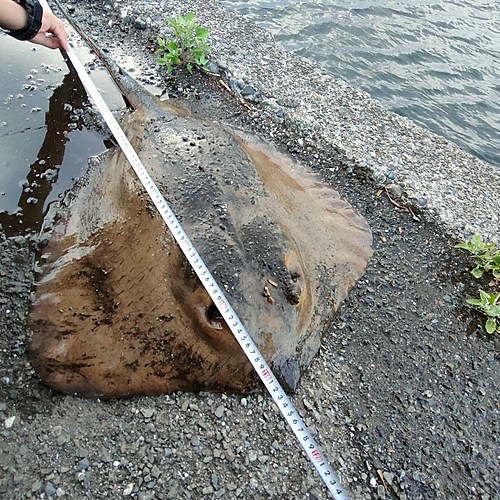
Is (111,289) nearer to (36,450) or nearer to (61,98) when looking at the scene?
(36,450)

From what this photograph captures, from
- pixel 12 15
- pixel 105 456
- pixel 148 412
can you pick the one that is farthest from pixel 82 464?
pixel 12 15

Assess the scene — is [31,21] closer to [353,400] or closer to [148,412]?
[148,412]

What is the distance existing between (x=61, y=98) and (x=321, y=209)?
10.9 ft

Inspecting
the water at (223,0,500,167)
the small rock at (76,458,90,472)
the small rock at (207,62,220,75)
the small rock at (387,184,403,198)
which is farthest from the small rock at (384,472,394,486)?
the water at (223,0,500,167)

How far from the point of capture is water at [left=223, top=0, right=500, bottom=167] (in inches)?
269

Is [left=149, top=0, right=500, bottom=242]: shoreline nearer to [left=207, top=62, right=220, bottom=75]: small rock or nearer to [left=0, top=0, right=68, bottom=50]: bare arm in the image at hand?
[left=207, top=62, right=220, bottom=75]: small rock

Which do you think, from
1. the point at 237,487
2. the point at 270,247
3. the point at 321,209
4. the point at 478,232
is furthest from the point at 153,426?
the point at 478,232

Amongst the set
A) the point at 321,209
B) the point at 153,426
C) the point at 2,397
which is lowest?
the point at 153,426

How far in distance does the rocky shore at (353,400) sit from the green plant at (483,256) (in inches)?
4.3

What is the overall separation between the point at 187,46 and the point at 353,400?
473 centimetres

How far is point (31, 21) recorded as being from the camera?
10.6 ft

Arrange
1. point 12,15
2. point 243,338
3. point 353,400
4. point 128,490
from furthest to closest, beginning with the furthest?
point 353,400
point 12,15
point 128,490
point 243,338

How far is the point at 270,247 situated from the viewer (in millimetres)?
2895

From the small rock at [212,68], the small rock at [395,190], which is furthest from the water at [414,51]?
the small rock at [395,190]
